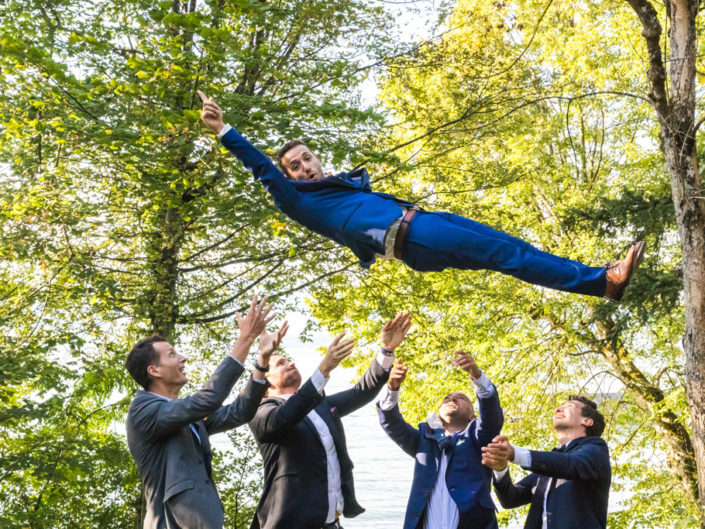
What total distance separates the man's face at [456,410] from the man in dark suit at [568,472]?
15.9 inches

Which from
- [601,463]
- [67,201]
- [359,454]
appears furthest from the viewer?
[359,454]

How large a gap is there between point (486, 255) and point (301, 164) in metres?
1.05

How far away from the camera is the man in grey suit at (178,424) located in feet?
8.38

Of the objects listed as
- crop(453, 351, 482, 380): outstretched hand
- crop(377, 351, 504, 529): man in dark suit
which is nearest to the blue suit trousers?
crop(453, 351, 482, 380): outstretched hand

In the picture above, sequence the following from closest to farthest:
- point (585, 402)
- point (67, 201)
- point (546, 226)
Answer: point (585, 402)
point (67, 201)
point (546, 226)

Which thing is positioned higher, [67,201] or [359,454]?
[67,201]

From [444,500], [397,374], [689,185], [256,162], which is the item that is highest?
[689,185]

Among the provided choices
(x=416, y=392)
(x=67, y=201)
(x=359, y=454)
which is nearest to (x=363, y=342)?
(x=416, y=392)

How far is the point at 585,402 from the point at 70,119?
17.2 feet

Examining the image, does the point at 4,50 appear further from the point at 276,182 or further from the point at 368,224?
the point at 368,224

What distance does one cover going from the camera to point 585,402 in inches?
138

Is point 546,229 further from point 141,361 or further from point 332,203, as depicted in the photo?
point 141,361

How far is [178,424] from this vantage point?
257cm

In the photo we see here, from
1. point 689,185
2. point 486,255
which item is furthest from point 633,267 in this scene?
point 689,185
